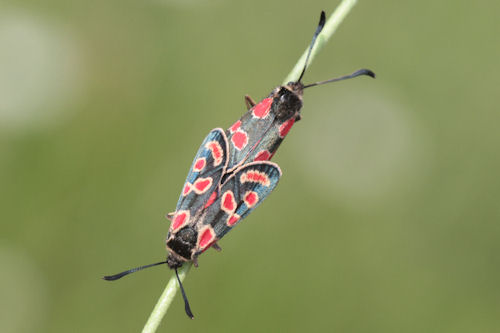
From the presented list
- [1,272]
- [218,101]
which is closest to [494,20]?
[218,101]

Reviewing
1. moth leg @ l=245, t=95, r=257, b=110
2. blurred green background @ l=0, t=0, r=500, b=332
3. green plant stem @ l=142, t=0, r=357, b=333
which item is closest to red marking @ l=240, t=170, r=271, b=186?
moth leg @ l=245, t=95, r=257, b=110

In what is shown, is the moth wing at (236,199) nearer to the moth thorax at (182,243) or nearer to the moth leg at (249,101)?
the moth thorax at (182,243)

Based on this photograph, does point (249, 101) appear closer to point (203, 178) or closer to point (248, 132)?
point (248, 132)

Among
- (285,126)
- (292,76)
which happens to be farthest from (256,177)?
A: (292,76)

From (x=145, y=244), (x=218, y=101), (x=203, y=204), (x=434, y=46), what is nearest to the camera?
(x=203, y=204)

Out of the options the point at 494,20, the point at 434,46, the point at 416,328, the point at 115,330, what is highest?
the point at 494,20

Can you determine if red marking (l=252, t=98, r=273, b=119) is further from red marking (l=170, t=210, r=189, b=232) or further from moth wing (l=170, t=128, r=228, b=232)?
red marking (l=170, t=210, r=189, b=232)

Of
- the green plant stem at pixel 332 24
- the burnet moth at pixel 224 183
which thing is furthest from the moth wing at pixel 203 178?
the green plant stem at pixel 332 24

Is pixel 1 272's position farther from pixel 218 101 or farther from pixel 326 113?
pixel 326 113
